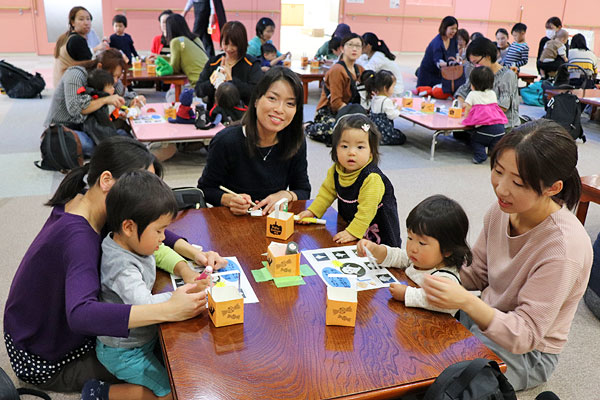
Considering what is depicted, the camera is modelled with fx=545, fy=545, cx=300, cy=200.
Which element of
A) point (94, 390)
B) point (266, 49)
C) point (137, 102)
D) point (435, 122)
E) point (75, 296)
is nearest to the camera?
point (75, 296)

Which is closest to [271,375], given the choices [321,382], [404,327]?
[321,382]

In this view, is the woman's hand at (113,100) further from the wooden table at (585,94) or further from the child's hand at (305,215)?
the wooden table at (585,94)

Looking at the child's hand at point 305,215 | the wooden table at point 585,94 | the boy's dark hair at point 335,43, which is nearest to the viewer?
the child's hand at point 305,215

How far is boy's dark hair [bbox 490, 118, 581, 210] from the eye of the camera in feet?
5.29

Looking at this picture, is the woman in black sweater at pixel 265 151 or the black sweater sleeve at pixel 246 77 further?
the black sweater sleeve at pixel 246 77

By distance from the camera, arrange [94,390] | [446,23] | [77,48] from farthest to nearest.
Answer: [446,23] → [77,48] → [94,390]

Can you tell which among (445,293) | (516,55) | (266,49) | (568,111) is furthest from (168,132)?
(516,55)

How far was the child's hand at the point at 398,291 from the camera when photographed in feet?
5.59

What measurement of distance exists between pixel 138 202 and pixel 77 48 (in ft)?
14.2

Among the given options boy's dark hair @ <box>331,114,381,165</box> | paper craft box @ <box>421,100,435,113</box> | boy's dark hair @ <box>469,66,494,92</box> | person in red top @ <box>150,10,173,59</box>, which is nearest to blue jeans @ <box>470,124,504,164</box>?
boy's dark hair @ <box>469,66,494,92</box>

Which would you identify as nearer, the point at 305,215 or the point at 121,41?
the point at 305,215

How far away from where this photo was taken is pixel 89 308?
5.05 feet

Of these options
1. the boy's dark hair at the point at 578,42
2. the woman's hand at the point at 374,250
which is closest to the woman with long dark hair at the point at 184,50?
the woman's hand at the point at 374,250

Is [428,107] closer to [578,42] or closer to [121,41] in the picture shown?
[578,42]
